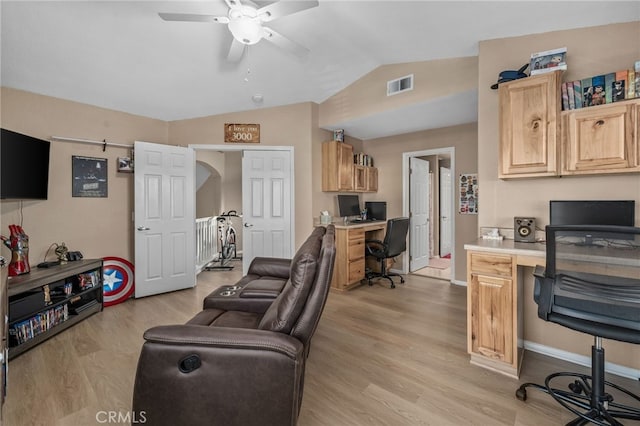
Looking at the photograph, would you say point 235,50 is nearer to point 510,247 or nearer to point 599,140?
point 510,247

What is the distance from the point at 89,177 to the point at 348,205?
11.7 ft

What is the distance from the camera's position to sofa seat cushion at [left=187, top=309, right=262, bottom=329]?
1793mm

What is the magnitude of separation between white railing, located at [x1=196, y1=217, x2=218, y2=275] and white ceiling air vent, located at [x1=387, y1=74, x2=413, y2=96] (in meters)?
4.16

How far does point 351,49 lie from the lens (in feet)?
10.1

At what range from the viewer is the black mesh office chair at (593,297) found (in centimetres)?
136

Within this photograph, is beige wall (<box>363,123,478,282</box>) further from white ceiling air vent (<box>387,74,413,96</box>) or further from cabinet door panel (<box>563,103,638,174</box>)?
cabinet door panel (<box>563,103,638,174</box>)

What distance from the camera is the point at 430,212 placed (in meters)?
5.98

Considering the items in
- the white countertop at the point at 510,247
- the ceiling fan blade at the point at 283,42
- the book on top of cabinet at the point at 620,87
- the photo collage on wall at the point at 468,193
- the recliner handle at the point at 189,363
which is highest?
the ceiling fan blade at the point at 283,42

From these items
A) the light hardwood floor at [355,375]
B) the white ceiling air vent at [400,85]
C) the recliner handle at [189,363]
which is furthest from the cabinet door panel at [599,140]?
the recliner handle at [189,363]

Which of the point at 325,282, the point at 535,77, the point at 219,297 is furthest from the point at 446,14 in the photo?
the point at 219,297

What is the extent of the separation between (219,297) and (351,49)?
2.87 m

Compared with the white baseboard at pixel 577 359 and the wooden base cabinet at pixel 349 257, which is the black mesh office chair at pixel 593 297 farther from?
the wooden base cabinet at pixel 349 257

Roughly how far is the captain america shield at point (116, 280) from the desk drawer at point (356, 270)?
293cm

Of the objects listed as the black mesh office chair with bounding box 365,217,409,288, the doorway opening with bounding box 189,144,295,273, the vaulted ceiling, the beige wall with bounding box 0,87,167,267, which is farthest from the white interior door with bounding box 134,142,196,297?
the black mesh office chair with bounding box 365,217,409,288
